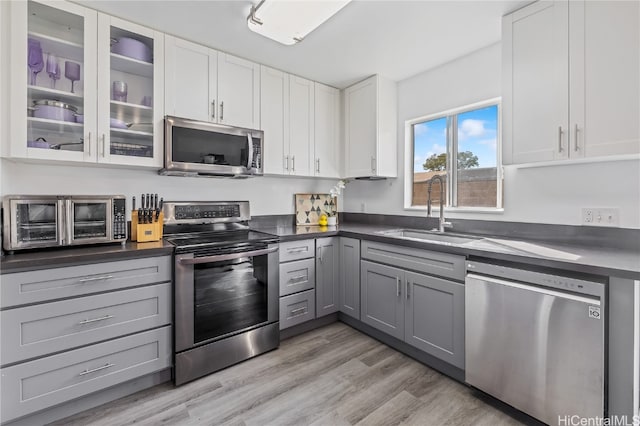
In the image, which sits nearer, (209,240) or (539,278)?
(539,278)

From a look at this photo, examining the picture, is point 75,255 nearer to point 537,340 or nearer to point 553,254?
point 537,340

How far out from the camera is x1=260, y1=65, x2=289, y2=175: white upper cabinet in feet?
9.00

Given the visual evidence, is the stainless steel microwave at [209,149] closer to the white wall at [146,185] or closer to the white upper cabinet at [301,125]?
the white wall at [146,185]

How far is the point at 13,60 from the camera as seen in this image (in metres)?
1.67

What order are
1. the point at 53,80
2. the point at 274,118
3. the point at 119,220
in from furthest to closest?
1. the point at 274,118
2. the point at 119,220
3. the point at 53,80

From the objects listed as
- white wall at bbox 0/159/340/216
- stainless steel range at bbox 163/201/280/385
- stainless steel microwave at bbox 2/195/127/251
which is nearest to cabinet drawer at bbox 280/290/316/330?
stainless steel range at bbox 163/201/280/385

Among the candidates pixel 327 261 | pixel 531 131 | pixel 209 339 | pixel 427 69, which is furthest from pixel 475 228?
pixel 209 339

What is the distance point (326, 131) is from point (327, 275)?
1.60 meters

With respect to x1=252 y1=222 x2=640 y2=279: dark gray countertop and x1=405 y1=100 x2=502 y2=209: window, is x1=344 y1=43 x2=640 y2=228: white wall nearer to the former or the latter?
x1=405 y1=100 x2=502 y2=209: window

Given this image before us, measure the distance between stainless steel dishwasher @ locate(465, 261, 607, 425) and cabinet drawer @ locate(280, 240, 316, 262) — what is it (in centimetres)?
133

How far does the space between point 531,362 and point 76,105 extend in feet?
10.3

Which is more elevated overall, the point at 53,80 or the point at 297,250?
the point at 53,80

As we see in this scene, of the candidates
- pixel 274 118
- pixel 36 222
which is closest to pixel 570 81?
pixel 274 118

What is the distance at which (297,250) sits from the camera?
2572 millimetres
